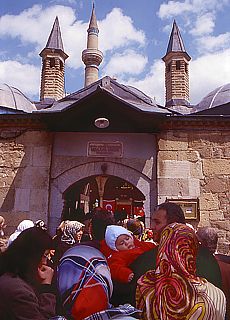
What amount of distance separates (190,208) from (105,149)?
7.53ft

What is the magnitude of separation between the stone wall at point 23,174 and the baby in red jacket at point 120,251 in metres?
5.33

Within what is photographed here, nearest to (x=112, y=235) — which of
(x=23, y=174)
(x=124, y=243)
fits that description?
(x=124, y=243)

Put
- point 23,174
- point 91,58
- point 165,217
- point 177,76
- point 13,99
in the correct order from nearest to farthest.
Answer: point 165,217
point 23,174
point 13,99
point 177,76
point 91,58

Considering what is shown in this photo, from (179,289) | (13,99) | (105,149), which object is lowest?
(179,289)

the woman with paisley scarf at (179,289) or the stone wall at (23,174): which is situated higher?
the stone wall at (23,174)

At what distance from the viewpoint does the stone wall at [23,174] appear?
805 centimetres

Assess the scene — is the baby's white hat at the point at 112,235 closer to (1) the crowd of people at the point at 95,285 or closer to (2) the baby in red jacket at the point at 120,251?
(2) the baby in red jacket at the point at 120,251

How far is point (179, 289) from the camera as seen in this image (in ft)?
6.65

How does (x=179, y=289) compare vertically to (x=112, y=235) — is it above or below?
below

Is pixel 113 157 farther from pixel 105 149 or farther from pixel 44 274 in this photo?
pixel 44 274

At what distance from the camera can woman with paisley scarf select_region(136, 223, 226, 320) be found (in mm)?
2014

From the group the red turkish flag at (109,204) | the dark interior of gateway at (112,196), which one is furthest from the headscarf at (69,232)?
the red turkish flag at (109,204)

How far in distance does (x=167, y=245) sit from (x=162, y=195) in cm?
595

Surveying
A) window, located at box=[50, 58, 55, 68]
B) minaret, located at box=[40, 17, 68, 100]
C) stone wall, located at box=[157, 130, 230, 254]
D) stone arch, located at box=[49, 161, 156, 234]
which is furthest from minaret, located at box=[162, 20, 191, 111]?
stone arch, located at box=[49, 161, 156, 234]
